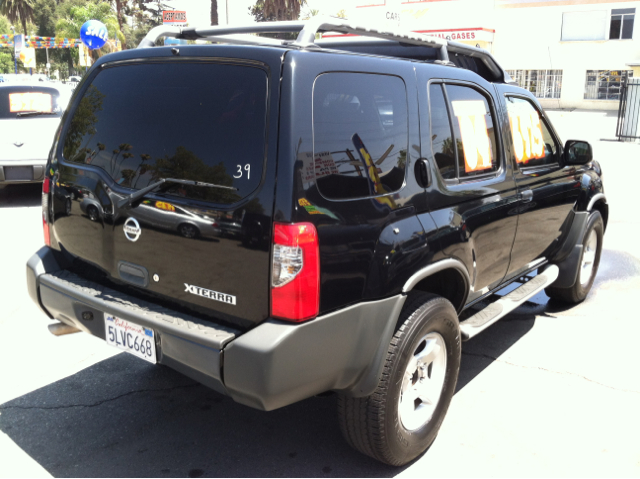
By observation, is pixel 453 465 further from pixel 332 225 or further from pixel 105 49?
pixel 105 49

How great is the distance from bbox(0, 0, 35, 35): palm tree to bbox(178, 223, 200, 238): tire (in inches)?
2935

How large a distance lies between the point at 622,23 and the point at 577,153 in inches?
1392

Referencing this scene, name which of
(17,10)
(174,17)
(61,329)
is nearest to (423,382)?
(61,329)

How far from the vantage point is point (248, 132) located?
2572 mm

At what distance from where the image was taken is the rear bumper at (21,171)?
8.85 m

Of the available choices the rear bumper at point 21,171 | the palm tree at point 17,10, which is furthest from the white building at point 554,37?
the palm tree at point 17,10

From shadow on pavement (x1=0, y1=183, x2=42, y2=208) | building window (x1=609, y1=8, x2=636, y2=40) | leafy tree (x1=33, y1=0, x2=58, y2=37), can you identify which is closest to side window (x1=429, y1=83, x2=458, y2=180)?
shadow on pavement (x1=0, y1=183, x2=42, y2=208)

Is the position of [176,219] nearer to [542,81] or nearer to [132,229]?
[132,229]

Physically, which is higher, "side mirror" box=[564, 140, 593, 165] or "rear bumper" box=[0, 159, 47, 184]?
"side mirror" box=[564, 140, 593, 165]

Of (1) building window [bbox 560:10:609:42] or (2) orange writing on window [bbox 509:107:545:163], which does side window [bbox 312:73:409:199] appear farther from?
(1) building window [bbox 560:10:609:42]

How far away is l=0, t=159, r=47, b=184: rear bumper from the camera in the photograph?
885 centimetres

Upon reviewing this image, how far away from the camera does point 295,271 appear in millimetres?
2479

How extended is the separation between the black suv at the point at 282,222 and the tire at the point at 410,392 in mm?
10

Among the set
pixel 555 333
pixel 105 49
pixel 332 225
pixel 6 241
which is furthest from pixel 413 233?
pixel 105 49
